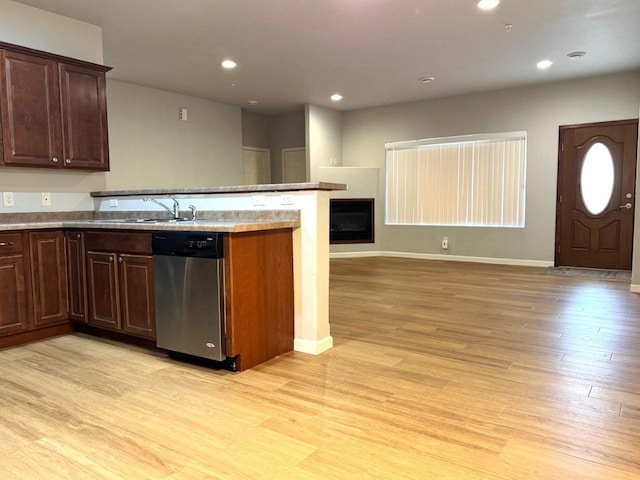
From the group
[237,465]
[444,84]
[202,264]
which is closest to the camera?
[237,465]

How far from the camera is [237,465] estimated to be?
1745mm

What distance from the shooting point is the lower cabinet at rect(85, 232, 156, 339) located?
120 inches

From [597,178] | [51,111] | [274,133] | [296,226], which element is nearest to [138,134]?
[51,111]

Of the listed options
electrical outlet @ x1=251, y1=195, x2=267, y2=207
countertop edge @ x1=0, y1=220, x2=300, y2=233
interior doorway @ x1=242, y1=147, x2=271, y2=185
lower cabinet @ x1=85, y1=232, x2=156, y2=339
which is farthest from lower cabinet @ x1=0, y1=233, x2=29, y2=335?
interior doorway @ x1=242, y1=147, x2=271, y2=185

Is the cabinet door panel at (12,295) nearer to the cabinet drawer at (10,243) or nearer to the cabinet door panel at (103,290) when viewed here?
the cabinet drawer at (10,243)

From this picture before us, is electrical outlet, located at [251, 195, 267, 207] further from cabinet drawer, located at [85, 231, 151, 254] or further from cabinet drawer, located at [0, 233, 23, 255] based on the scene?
cabinet drawer, located at [0, 233, 23, 255]

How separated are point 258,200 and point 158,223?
27.1 inches

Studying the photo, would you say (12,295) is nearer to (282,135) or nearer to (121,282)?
(121,282)

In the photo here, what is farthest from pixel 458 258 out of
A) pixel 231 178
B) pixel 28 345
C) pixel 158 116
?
pixel 28 345

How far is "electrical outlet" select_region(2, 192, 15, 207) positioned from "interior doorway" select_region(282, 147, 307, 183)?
5.44m

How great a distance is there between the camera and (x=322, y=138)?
824 centimetres

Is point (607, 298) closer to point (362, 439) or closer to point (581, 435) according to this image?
point (581, 435)

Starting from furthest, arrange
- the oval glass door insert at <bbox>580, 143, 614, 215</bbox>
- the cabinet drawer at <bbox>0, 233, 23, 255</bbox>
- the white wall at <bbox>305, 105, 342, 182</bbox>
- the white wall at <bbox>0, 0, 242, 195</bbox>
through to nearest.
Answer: the white wall at <bbox>305, 105, 342, 182</bbox>, the oval glass door insert at <bbox>580, 143, 614, 215</bbox>, the white wall at <bbox>0, 0, 242, 195</bbox>, the cabinet drawer at <bbox>0, 233, 23, 255</bbox>

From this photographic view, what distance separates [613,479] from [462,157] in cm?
636
